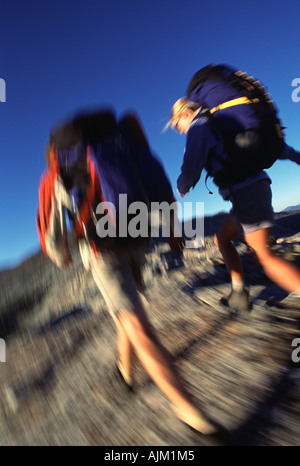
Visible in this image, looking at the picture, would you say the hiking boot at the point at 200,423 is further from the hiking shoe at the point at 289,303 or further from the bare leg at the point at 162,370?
the hiking shoe at the point at 289,303

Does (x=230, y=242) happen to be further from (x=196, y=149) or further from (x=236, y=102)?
(x=236, y=102)

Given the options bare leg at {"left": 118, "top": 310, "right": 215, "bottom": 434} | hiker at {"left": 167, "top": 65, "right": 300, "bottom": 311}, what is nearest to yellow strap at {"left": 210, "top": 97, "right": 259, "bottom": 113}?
hiker at {"left": 167, "top": 65, "right": 300, "bottom": 311}

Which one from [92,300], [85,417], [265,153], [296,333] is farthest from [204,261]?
[85,417]

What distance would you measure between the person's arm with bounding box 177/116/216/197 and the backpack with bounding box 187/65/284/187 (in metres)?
0.07

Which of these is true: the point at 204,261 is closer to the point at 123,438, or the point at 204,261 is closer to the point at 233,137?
the point at 233,137

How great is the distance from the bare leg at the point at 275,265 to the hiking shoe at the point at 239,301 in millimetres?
601

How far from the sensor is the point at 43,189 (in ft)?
4.55

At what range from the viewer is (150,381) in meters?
1.75

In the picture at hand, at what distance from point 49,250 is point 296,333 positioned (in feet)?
6.39

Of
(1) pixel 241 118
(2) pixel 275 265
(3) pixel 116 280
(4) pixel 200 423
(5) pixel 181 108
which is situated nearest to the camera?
(4) pixel 200 423

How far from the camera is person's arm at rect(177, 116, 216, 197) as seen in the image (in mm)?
1685

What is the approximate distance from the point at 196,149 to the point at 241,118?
37 centimetres

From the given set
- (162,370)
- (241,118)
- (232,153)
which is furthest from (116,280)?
(241,118)

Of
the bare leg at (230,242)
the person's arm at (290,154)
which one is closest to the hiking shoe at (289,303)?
the bare leg at (230,242)
